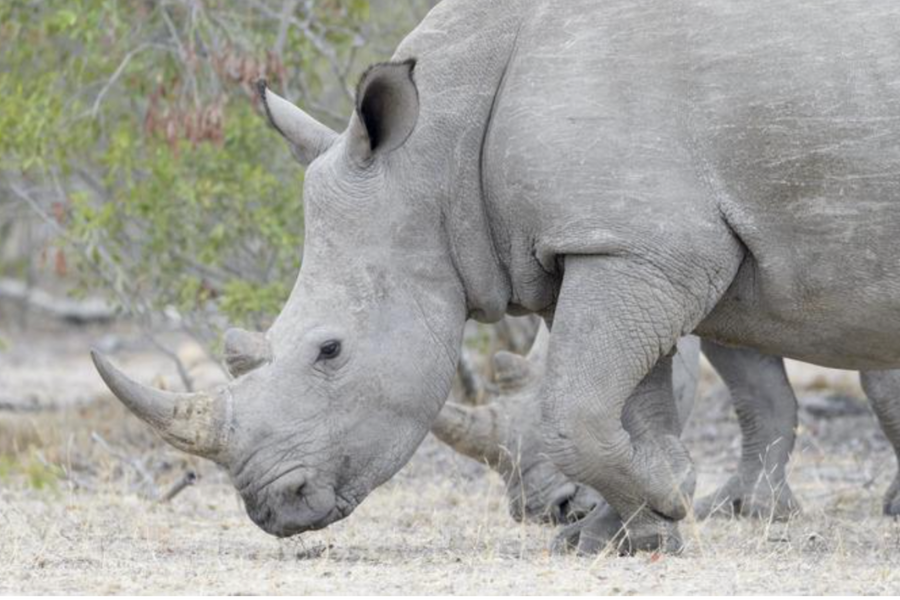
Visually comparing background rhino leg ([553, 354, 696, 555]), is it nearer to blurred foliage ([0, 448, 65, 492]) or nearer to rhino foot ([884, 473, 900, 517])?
rhino foot ([884, 473, 900, 517])

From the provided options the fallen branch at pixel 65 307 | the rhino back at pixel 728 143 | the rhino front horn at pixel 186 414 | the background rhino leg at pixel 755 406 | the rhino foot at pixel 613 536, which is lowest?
the fallen branch at pixel 65 307

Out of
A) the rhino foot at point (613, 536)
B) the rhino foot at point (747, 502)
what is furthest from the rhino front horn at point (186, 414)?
the rhino foot at point (747, 502)

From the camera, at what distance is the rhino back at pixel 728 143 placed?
6316mm

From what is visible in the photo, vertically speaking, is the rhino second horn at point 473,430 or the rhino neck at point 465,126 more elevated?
the rhino neck at point 465,126

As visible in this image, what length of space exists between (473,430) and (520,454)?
23cm

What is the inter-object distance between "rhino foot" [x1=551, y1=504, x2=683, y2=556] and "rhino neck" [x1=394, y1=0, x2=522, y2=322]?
996 mm

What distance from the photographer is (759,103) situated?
250 inches

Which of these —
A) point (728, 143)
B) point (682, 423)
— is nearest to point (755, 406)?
point (682, 423)

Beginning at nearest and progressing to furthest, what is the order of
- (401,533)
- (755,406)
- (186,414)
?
1. (186,414)
2. (401,533)
3. (755,406)

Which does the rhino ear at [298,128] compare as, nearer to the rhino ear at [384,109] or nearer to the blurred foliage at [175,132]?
the rhino ear at [384,109]

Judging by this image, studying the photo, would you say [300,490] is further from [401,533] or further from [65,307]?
[65,307]

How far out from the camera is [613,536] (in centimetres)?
695

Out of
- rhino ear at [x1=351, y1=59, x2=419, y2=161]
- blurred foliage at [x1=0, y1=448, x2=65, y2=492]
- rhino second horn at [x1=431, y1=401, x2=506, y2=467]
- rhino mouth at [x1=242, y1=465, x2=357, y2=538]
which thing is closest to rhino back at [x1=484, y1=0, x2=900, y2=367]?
rhino ear at [x1=351, y1=59, x2=419, y2=161]

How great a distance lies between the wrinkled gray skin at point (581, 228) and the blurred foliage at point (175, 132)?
3.49 metres
